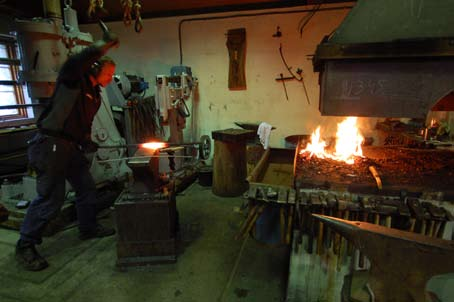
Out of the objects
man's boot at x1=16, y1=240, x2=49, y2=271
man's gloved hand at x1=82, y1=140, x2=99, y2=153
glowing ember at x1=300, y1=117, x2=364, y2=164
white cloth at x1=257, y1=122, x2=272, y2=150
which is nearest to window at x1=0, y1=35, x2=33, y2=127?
man's gloved hand at x1=82, y1=140, x2=99, y2=153

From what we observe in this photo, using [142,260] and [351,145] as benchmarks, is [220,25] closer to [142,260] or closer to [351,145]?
[351,145]

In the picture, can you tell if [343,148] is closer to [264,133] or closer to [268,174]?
[268,174]

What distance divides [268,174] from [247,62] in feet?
8.01

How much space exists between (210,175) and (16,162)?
292cm

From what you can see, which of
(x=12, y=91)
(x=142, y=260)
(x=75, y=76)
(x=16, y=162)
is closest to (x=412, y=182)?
(x=142, y=260)

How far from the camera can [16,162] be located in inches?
154

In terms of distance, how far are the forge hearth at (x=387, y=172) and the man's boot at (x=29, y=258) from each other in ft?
6.84

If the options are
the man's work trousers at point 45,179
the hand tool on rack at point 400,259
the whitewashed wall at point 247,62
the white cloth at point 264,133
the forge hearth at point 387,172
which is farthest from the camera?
the whitewashed wall at point 247,62

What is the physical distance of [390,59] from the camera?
1.56 meters

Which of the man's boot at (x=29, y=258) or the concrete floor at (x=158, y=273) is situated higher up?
the man's boot at (x=29, y=258)

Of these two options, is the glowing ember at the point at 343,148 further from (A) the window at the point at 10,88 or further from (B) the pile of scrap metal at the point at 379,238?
(A) the window at the point at 10,88

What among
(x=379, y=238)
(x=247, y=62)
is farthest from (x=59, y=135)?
(x=247, y=62)

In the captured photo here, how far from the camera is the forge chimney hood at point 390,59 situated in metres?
1.43

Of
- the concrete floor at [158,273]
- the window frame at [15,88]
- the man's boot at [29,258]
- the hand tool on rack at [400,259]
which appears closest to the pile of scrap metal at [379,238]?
the hand tool on rack at [400,259]
